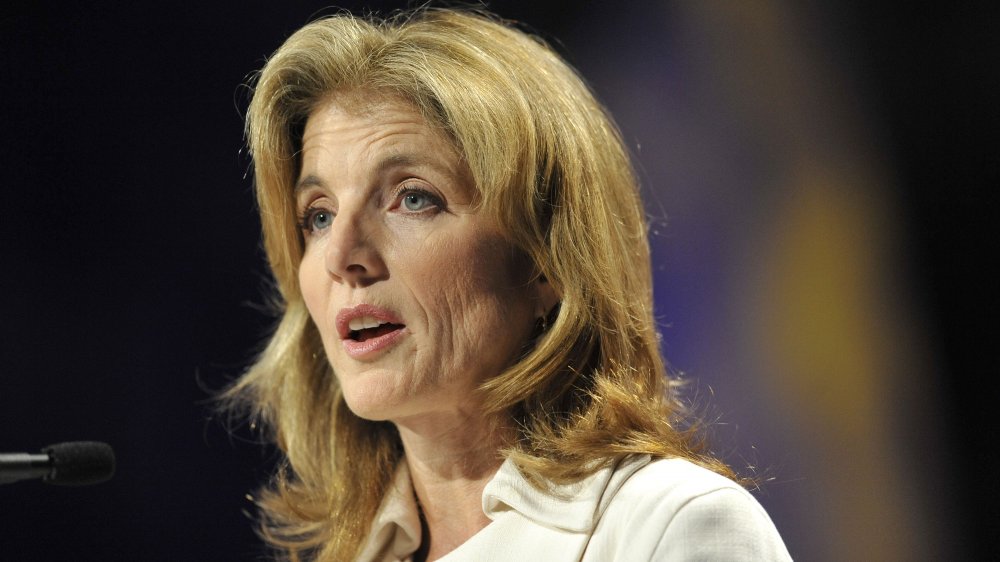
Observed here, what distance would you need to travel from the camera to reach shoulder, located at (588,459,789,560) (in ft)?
4.69

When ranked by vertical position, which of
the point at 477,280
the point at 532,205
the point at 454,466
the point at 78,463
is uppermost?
the point at 532,205

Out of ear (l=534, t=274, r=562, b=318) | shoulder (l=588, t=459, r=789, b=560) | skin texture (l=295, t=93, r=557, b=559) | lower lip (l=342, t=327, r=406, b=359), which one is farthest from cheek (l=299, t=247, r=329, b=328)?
shoulder (l=588, t=459, r=789, b=560)

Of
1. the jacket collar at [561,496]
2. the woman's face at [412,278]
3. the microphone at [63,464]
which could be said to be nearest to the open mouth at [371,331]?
the woman's face at [412,278]

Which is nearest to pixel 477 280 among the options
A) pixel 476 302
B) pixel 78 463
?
pixel 476 302

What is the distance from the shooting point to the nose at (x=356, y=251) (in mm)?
1699

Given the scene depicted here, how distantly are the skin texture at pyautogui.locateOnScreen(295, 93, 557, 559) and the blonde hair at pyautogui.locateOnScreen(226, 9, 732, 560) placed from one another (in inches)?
1.4

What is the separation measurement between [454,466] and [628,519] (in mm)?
395

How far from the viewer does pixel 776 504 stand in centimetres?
227

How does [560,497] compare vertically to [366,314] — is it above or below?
below

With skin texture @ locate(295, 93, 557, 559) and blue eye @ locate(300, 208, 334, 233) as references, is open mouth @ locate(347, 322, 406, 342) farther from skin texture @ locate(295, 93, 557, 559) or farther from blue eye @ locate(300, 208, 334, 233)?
blue eye @ locate(300, 208, 334, 233)

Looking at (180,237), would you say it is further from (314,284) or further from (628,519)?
(628,519)

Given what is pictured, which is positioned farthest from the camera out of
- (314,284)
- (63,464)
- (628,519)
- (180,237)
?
(180,237)

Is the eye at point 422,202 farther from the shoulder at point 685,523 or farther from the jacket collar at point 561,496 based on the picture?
the shoulder at point 685,523

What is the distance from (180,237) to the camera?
2.42m
